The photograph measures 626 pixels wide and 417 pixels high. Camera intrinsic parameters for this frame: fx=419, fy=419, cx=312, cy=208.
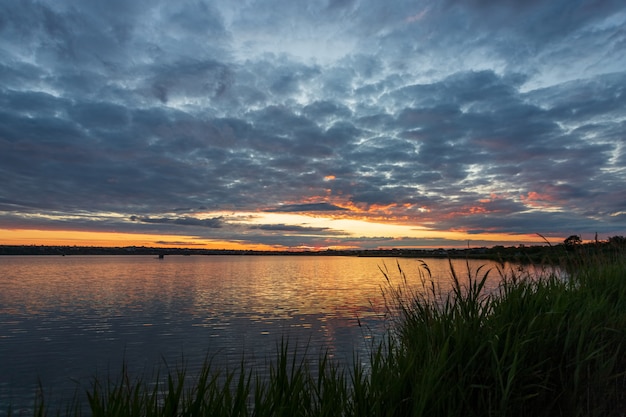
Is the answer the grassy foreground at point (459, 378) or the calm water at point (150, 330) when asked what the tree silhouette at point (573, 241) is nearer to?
the grassy foreground at point (459, 378)

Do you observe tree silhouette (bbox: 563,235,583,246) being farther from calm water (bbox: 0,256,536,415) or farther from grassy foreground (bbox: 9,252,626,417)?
calm water (bbox: 0,256,536,415)

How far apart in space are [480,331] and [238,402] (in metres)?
4.30

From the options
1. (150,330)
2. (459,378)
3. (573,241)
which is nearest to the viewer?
(459,378)

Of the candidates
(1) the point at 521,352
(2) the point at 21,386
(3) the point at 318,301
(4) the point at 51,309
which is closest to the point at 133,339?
(2) the point at 21,386

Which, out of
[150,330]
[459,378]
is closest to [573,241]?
[459,378]

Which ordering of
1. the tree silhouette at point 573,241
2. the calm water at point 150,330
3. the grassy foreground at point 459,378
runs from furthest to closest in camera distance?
1. the calm water at point 150,330
2. the tree silhouette at point 573,241
3. the grassy foreground at point 459,378

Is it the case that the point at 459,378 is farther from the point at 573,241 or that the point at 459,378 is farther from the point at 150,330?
the point at 150,330

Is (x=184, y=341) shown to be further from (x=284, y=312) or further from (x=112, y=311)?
(x=112, y=311)

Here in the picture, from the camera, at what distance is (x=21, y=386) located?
15.6 meters

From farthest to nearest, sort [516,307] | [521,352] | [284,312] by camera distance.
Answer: [284,312]
[516,307]
[521,352]

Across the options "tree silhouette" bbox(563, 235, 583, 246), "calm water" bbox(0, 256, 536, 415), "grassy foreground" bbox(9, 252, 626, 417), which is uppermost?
"tree silhouette" bbox(563, 235, 583, 246)

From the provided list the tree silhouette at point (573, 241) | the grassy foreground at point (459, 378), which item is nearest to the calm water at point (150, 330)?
the grassy foreground at point (459, 378)

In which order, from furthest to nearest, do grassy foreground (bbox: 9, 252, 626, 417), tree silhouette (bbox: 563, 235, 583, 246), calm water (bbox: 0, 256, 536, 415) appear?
calm water (bbox: 0, 256, 536, 415)
tree silhouette (bbox: 563, 235, 583, 246)
grassy foreground (bbox: 9, 252, 626, 417)

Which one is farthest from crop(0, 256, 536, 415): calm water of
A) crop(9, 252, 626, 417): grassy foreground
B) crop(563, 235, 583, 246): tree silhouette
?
crop(563, 235, 583, 246): tree silhouette
